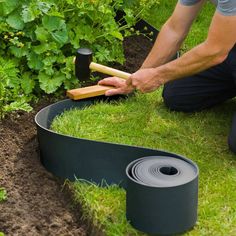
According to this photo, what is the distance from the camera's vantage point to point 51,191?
10.8 ft

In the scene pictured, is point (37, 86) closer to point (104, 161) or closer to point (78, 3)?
point (78, 3)

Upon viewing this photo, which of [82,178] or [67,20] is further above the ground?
[67,20]

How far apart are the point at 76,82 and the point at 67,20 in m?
0.47

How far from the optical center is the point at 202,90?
4.00 meters

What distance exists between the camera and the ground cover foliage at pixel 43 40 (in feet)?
12.9

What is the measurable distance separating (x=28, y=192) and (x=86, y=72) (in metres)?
1.08

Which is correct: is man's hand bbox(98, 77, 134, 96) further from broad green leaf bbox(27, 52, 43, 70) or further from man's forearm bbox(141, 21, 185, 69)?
broad green leaf bbox(27, 52, 43, 70)

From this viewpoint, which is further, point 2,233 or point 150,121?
point 150,121

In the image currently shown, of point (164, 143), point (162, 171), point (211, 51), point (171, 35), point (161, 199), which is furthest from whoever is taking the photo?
point (171, 35)

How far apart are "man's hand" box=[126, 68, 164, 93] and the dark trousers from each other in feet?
1.60

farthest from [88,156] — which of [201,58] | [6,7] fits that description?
[6,7]

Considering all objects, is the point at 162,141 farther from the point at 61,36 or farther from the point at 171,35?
the point at 61,36

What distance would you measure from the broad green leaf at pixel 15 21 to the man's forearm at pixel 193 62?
1.10 meters

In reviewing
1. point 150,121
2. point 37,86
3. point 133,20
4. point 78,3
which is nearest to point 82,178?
point 150,121
